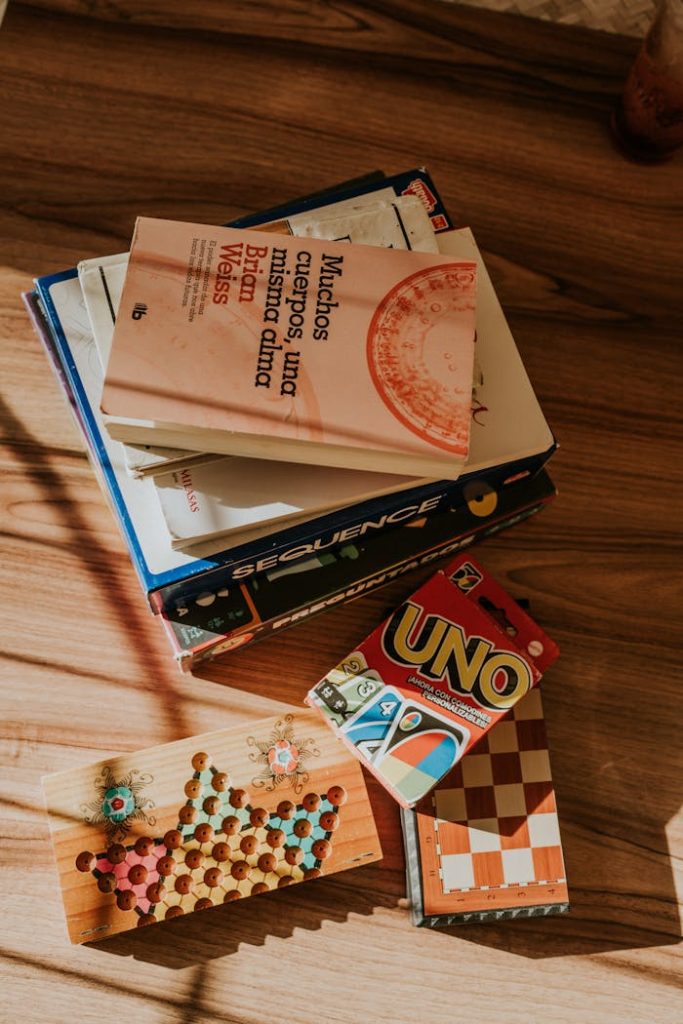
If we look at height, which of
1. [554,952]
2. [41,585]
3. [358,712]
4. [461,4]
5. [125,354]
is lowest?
[554,952]

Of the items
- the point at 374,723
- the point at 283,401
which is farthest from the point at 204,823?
the point at 283,401

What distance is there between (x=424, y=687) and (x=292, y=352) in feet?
1.31

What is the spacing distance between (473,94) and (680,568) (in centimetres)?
70

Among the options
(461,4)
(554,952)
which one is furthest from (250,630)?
(461,4)

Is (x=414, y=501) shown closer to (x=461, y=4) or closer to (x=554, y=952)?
(x=554, y=952)

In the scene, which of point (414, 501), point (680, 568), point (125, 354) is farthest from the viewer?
point (680, 568)

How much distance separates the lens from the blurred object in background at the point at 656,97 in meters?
1.04

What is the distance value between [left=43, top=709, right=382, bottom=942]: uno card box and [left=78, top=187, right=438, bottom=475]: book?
338 mm

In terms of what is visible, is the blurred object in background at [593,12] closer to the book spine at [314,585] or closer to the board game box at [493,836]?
the book spine at [314,585]

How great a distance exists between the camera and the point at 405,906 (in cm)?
98

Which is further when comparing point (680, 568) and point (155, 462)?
point (680, 568)

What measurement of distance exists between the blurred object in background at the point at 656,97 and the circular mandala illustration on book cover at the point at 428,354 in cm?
44

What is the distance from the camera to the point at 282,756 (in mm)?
979

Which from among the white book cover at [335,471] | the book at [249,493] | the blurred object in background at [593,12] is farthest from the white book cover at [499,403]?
the blurred object in background at [593,12]
